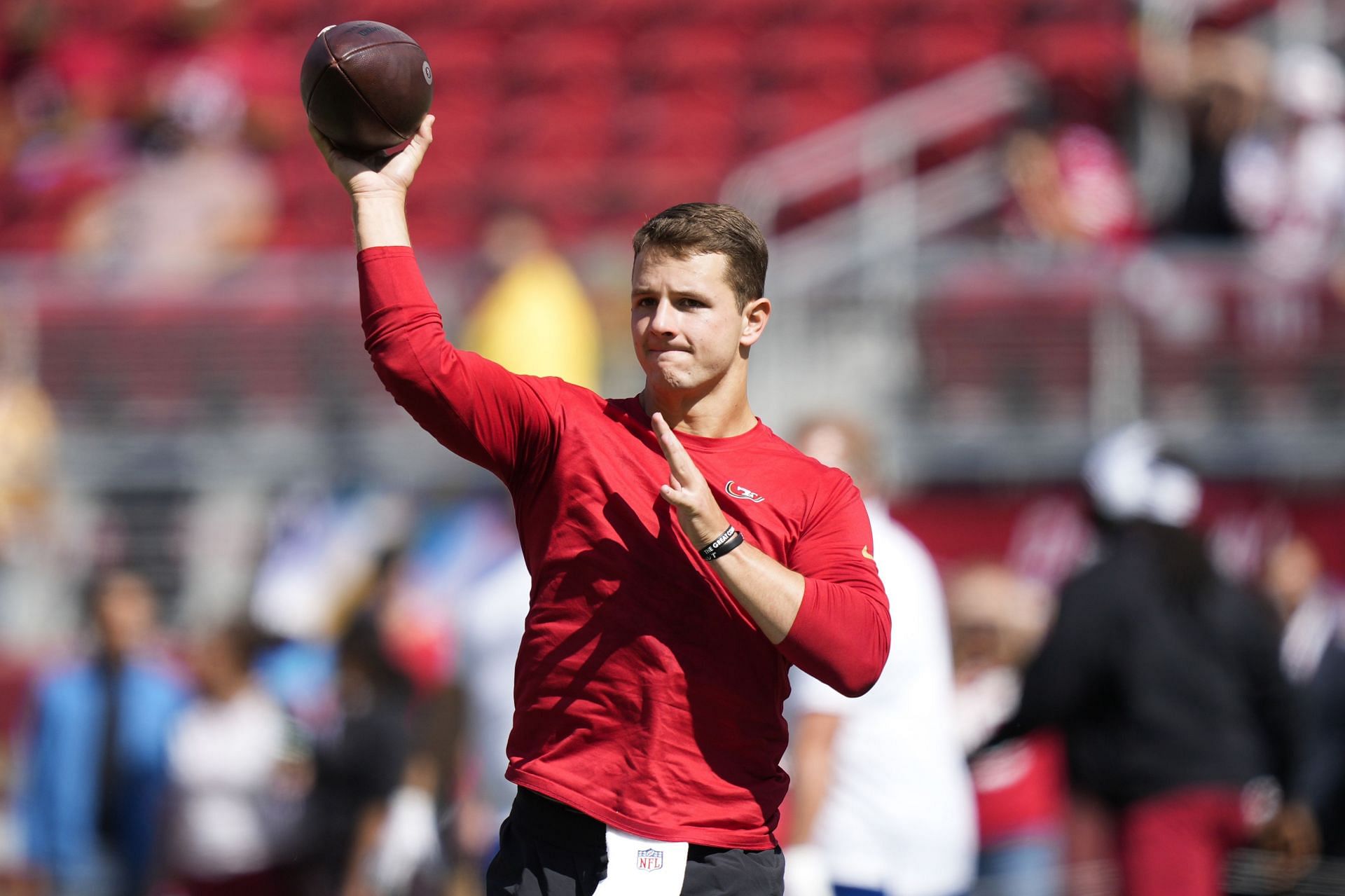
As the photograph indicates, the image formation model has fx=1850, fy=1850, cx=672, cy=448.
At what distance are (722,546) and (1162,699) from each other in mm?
3411

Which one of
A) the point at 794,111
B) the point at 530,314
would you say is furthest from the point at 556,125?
the point at 530,314

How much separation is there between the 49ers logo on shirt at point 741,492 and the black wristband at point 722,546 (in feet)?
0.89

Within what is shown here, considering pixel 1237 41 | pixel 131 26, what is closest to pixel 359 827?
pixel 1237 41

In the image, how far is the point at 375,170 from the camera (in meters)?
2.98

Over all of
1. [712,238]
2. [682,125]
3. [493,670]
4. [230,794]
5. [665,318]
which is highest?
[682,125]

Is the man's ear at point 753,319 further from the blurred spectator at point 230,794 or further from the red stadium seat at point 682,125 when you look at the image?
the red stadium seat at point 682,125

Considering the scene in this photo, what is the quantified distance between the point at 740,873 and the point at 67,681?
5670 mm

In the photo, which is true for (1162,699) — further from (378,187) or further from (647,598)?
(378,187)

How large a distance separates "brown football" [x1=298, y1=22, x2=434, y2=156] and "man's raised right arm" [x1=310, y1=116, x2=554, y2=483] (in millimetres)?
36

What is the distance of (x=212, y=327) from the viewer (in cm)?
1001

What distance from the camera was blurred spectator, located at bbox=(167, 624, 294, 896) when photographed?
7309mm

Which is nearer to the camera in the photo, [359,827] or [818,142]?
[359,827]

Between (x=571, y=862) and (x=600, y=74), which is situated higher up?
(x=600, y=74)

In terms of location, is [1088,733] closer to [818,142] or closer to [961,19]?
[818,142]
